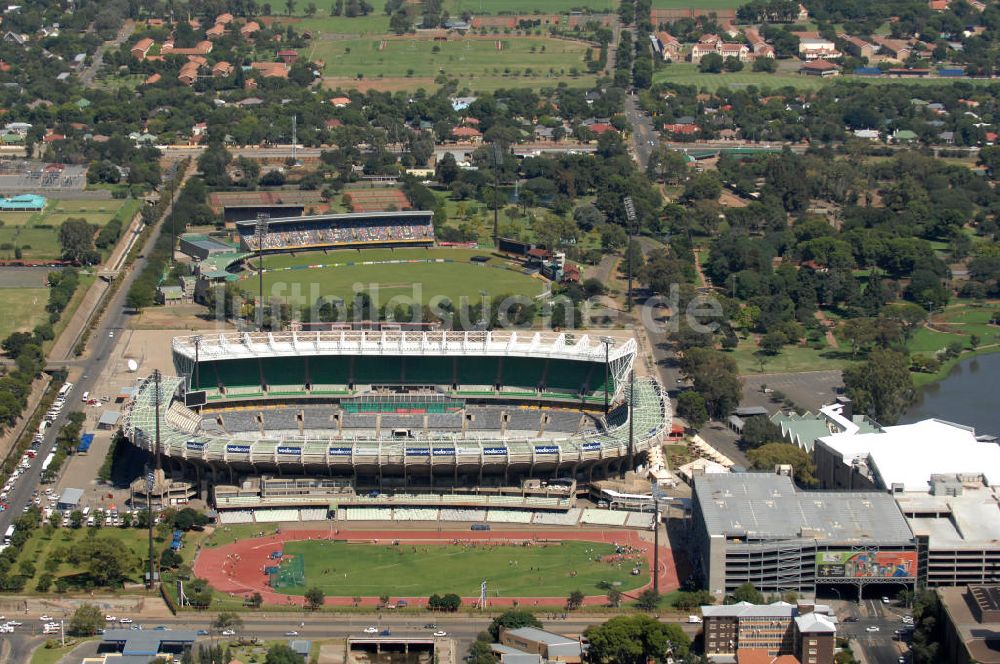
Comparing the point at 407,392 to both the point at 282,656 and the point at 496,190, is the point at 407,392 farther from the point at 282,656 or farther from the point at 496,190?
the point at 496,190

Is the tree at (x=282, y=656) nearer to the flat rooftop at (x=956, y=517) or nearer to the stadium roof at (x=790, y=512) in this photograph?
the stadium roof at (x=790, y=512)

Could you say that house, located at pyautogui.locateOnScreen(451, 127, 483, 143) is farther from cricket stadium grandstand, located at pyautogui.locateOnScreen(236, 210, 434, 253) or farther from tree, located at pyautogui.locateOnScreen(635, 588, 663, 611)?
tree, located at pyautogui.locateOnScreen(635, 588, 663, 611)

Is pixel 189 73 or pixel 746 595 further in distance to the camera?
pixel 189 73

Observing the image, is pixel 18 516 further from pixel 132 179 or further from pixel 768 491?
pixel 132 179

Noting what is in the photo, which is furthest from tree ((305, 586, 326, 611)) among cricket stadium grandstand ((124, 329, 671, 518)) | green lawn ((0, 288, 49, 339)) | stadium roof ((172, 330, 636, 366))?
green lawn ((0, 288, 49, 339))

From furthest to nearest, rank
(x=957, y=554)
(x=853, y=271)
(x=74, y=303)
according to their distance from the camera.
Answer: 1. (x=853, y=271)
2. (x=74, y=303)
3. (x=957, y=554)

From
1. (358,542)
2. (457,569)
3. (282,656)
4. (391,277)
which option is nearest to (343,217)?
(391,277)

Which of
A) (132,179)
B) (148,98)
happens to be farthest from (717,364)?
(148,98)
